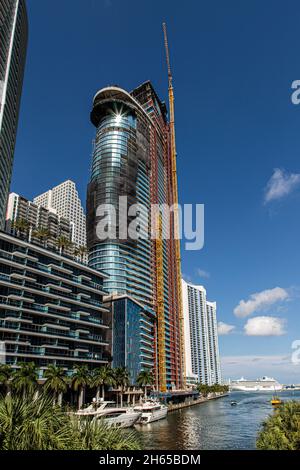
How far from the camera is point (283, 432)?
3912 centimetres

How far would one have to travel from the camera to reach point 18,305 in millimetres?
110250

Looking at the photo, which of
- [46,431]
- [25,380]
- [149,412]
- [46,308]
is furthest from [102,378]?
[46,431]

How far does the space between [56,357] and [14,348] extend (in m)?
17.8

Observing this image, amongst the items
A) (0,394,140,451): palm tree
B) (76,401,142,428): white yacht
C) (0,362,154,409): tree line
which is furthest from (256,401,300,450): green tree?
(76,401,142,428): white yacht

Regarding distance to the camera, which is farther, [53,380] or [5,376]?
[53,380]

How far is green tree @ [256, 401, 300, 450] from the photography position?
120ft

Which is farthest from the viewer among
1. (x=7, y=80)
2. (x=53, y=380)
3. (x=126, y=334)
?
(x=7, y=80)

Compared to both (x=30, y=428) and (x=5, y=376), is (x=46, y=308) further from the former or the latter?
(x=30, y=428)

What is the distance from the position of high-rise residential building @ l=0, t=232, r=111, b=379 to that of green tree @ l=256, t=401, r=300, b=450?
266 ft

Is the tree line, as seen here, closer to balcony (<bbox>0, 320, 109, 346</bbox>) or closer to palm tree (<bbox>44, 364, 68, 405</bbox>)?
palm tree (<bbox>44, 364, 68, 405</bbox>)

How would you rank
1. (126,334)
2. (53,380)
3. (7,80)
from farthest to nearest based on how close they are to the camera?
(7,80) → (126,334) → (53,380)

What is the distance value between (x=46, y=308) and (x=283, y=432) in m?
94.0
